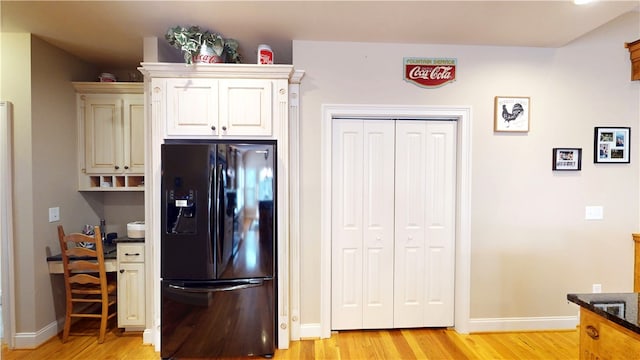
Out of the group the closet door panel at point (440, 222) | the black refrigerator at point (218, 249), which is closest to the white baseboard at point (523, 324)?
the closet door panel at point (440, 222)

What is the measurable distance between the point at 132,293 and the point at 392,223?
2.33 meters

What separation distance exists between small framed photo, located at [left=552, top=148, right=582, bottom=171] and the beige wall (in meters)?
0.05

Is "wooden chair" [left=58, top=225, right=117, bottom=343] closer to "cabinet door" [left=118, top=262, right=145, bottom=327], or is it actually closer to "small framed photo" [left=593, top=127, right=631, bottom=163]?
"cabinet door" [left=118, top=262, right=145, bottom=327]

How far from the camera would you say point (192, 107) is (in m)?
2.33

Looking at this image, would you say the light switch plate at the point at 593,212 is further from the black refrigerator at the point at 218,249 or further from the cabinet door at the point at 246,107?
the cabinet door at the point at 246,107

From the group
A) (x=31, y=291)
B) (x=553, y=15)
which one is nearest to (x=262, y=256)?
(x=31, y=291)

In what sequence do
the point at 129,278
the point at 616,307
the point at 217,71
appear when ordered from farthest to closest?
the point at 129,278 < the point at 217,71 < the point at 616,307

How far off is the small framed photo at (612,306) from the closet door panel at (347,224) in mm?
1653

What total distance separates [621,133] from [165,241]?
13.1ft

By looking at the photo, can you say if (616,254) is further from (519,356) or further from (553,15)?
(553,15)

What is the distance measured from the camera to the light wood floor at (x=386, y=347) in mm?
2402

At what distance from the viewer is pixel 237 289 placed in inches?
89.4

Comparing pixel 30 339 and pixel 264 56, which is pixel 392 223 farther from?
pixel 30 339

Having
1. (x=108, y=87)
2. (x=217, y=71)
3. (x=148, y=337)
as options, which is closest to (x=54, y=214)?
(x=108, y=87)
